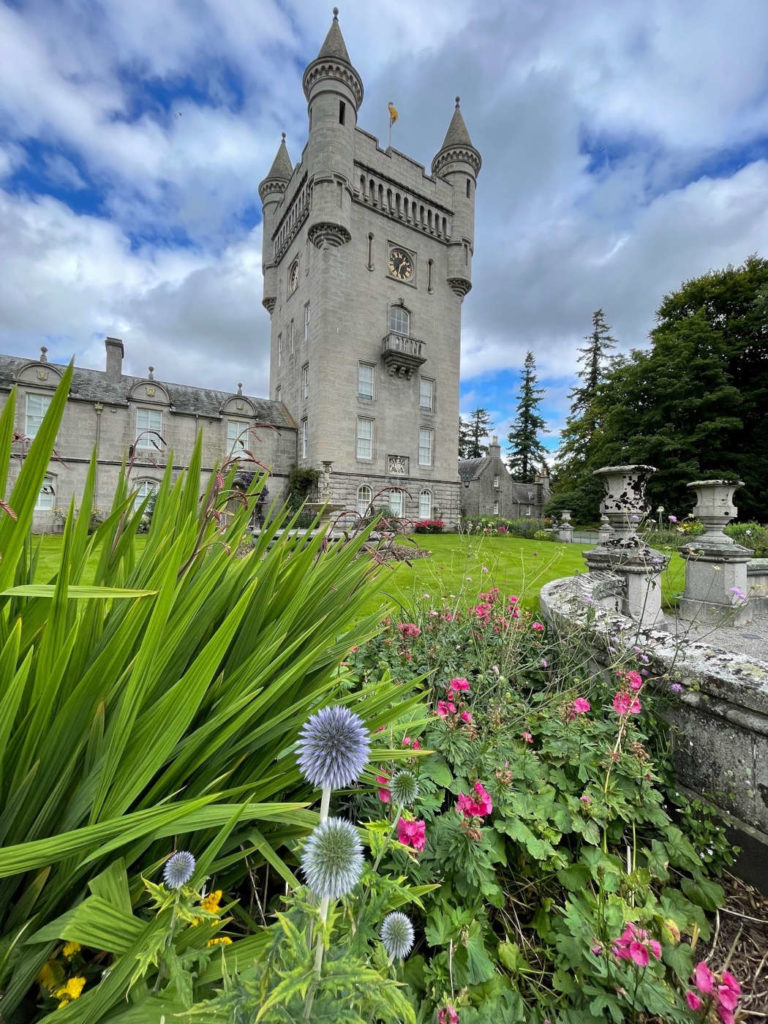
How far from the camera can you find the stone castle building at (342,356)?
1608 centimetres

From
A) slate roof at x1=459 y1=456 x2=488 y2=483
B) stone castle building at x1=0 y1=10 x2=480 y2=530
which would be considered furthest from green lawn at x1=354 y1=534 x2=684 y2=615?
slate roof at x1=459 y1=456 x2=488 y2=483

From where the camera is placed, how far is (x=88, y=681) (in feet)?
2.62

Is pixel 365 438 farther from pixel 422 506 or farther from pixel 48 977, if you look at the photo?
pixel 48 977

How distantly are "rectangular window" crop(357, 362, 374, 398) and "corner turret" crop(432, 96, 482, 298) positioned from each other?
6455mm

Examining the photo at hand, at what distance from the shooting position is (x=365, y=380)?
1856 cm

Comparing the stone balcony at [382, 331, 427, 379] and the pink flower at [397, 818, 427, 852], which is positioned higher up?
the stone balcony at [382, 331, 427, 379]

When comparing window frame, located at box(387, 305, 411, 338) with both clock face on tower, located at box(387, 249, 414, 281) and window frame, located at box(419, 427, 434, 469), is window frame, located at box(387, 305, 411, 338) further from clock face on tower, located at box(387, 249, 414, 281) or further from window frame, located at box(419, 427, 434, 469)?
window frame, located at box(419, 427, 434, 469)

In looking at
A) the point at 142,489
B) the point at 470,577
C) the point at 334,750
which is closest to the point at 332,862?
the point at 334,750

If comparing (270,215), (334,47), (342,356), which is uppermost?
(334,47)

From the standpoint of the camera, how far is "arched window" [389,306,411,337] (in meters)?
19.1

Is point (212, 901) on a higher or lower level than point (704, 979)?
higher

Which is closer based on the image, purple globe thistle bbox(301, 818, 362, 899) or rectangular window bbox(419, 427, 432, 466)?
purple globe thistle bbox(301, 818, 362, 899)

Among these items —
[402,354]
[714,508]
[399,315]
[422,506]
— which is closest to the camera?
[714,508]

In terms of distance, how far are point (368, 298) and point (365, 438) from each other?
20.1ft
